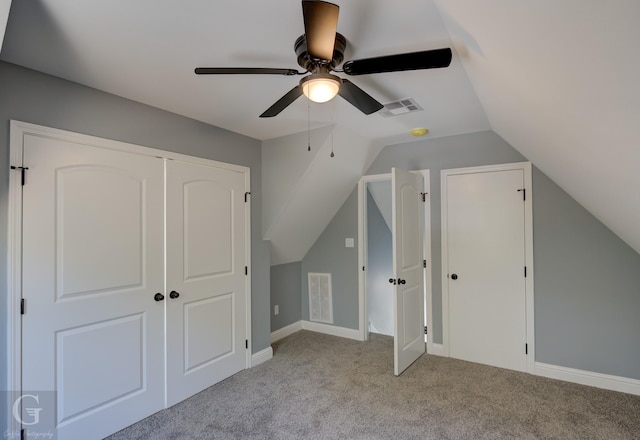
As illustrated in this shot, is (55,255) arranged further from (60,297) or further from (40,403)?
(40,403)

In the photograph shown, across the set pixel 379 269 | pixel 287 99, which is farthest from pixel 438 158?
pixel 287 99

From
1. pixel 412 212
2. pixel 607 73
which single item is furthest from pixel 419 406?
pixel 607 73

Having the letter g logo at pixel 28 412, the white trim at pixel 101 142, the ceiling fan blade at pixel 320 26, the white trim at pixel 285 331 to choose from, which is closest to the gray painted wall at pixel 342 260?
the white trim at pixel 285 331

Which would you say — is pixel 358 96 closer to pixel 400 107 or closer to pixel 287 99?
pixel 287 99

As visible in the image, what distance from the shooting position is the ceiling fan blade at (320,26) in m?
1.14

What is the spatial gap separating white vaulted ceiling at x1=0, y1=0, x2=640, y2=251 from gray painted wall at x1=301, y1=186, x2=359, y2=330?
1.86 m

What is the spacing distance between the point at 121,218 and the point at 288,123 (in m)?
1.55

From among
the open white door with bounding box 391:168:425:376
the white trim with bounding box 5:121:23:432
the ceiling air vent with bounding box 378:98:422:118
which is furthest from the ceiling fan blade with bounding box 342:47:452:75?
the white trim with bounding box 5:121:23:432

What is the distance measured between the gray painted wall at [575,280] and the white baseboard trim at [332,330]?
6.30 ft

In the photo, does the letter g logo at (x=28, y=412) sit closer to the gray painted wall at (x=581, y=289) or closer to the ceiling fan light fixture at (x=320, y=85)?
the ceiling fan light fixture at (x=320, y=85)

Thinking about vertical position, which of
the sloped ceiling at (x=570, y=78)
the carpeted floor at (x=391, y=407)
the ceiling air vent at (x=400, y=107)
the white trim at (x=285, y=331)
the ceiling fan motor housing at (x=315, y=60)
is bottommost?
the carpeted floor at (x=391, y=407)

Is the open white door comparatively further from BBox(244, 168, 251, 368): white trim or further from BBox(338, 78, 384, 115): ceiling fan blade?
BBox(244, 168, 251, 368): white trim

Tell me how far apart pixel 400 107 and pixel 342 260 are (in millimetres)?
2185

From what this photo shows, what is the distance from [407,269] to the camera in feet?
10.8
